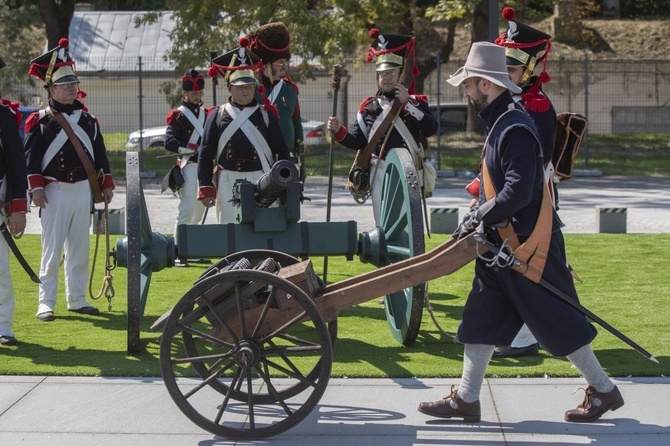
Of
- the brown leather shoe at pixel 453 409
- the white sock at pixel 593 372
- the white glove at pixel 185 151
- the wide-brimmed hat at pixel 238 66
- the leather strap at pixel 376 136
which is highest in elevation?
the wide-brimmed hat at pixel 238 66

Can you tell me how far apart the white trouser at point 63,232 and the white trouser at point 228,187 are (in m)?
1.02

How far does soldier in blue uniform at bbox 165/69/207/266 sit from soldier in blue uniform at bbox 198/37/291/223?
2.97 metres

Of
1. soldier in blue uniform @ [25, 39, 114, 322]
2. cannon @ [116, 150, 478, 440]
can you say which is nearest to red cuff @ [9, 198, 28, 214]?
soldier in blue uniform @ [25, 39, 114, 322]

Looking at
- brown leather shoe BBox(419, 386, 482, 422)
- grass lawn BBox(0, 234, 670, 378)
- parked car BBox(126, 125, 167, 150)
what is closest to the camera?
brown leather shoe BBox(419, 386, 482, 422)

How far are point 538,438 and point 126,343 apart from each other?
10.3ft

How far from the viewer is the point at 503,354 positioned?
702 centimetres

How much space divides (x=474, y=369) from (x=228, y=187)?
305 cm

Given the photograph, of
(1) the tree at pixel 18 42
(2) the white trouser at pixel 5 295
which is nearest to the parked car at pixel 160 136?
(1) the tree at pixel 18 42

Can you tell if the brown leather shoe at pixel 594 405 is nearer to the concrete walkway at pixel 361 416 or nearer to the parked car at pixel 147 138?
the concrete walkway at pixel 361 416

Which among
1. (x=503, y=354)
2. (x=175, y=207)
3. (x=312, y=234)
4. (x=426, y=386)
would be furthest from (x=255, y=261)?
(x=175, y=207)

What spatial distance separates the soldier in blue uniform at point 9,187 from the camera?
288 inches

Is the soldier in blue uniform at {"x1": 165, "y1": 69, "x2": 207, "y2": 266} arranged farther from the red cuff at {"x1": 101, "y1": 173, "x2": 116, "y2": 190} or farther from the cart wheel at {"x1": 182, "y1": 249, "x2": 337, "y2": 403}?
the cart wheel at {"x1": 182, "y1": 249, "x2": 337, "y2": 403}

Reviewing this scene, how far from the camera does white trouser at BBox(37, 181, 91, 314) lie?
Result: 825cm

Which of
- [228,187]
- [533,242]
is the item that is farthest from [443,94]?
[533,242]
